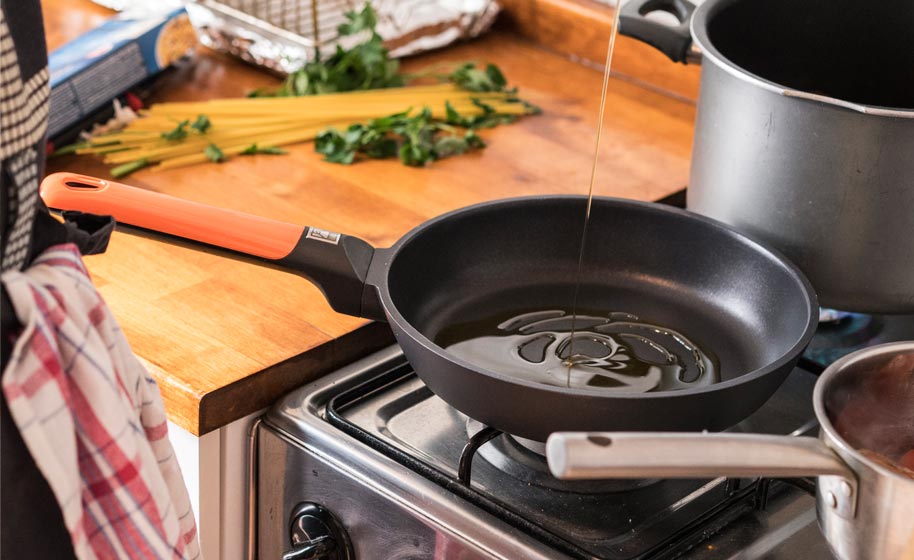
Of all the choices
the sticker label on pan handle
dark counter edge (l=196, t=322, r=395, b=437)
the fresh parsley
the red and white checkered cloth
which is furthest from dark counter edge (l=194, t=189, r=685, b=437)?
the fresh parsley

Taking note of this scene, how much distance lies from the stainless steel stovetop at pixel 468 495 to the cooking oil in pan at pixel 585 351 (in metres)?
0.06

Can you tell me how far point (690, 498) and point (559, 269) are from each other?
272 mm

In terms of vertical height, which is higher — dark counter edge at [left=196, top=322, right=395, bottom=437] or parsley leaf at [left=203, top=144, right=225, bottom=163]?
parsley leaf at [left=203, top=144, right=225, bottom=163]

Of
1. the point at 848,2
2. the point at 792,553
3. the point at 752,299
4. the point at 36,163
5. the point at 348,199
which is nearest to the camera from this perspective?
the point at 36,163

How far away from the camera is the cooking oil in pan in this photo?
0.90 m

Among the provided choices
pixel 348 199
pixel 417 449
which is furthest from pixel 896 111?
pixel 348 199

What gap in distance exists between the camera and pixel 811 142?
90cm

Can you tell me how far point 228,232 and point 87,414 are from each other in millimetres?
299

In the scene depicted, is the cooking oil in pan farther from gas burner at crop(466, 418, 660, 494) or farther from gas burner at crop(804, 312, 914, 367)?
gas burner at crop(804, 312, 914, 367)

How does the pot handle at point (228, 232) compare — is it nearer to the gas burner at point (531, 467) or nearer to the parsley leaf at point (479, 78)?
the gas burner at point (531, 467)

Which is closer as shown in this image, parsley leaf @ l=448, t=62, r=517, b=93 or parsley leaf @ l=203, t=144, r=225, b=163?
parsley leaf @ l=203, t=144, r=225, b=163

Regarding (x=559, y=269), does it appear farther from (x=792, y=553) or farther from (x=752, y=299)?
(x=792, y=553)

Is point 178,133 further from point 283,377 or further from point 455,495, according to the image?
point 455,495

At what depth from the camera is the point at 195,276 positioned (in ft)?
3.57
